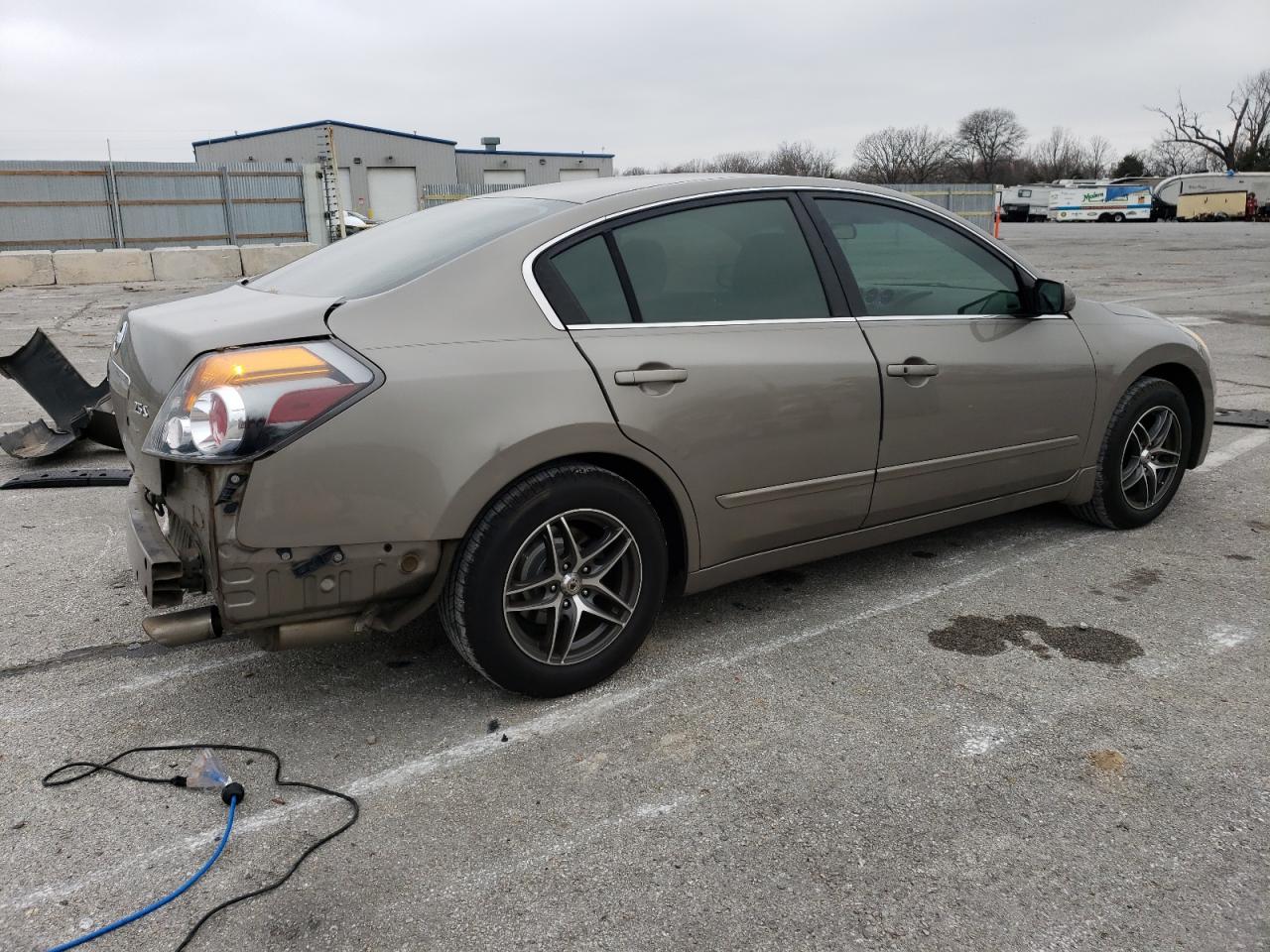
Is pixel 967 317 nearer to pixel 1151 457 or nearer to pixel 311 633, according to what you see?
pixel 1151 457

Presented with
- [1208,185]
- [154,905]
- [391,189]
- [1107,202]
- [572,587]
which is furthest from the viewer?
[1107,202]

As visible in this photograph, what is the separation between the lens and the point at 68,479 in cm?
561

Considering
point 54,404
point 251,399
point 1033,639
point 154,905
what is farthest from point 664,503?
point 54,404

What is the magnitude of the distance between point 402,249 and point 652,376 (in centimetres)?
99

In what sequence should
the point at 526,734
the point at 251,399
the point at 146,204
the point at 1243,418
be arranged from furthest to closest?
1. the point at 146,204
2. the point at 1243,418
3. the point at 526,734
4. the point at 251,399

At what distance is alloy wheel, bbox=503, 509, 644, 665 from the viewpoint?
301cm

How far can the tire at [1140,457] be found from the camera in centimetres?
457

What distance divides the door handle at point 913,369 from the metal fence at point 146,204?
25.4 metres

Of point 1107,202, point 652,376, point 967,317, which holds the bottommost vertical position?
point 652,376

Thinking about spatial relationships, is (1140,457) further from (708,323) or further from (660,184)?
(660,184)

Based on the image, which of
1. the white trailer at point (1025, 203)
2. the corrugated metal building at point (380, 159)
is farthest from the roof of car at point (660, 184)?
the white trailer at point (1025, 203)

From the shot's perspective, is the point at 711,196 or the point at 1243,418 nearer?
the point at 711,196

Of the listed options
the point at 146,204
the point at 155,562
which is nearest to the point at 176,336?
the point at 155,562

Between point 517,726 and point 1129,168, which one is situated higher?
point 1129,168
